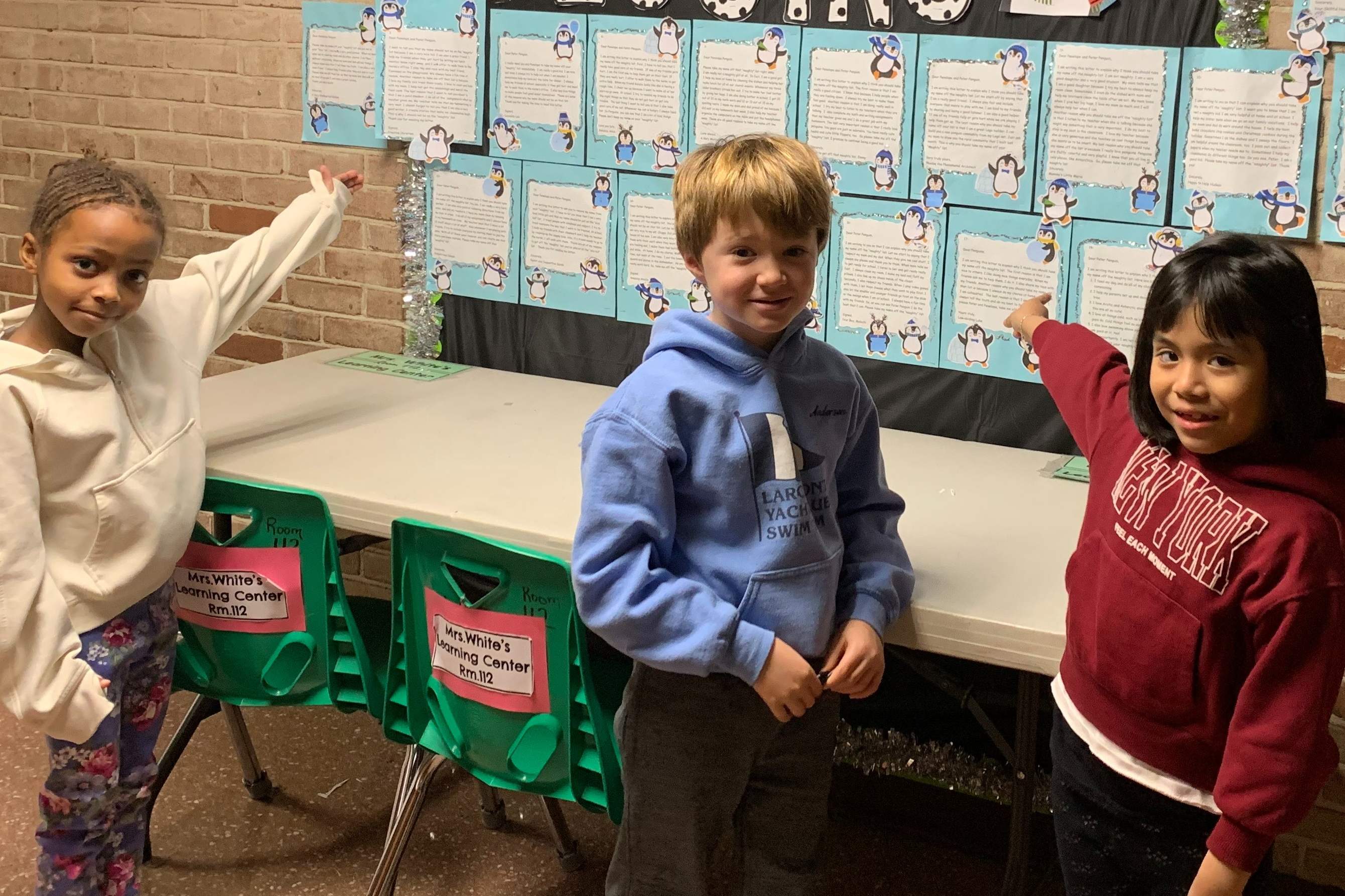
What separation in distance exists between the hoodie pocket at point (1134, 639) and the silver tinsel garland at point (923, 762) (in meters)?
1.09

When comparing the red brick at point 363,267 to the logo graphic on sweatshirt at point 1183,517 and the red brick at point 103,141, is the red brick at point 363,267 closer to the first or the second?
the red brick at point 103,141

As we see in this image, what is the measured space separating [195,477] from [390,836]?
637 mm

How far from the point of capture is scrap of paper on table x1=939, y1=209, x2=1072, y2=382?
2303 millimetres

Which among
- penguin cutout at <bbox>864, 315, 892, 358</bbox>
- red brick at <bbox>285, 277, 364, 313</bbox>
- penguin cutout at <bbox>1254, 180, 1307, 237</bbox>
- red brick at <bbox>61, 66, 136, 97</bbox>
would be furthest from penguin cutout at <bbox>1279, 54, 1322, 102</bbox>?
red brick at <bbox>61, 66, 136, 97</bbox>

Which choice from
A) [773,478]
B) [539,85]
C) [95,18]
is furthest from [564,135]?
[773,478]

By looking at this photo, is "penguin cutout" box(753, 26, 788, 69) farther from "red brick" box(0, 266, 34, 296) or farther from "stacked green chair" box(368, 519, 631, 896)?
"red brick" box(0, 266, 34, 296)

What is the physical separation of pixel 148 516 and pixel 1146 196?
67.5 inches

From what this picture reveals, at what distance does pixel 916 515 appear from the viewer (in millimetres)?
1953

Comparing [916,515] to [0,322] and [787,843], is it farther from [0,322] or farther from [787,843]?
[0,322]

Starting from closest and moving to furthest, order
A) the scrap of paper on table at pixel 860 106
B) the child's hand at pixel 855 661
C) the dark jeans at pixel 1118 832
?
the dark jeans at pixel 1118 832 → the child's hand at pixel 855 661 → the scrap of paper on table at pixel 860 106

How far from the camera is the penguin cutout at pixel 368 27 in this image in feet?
→ 9.48

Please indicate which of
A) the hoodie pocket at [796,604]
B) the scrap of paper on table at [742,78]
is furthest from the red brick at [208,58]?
the hoodie pocket at [796,604]

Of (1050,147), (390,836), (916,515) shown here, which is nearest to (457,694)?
(390,836)

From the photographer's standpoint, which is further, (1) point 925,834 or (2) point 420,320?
(2) point 420,320
